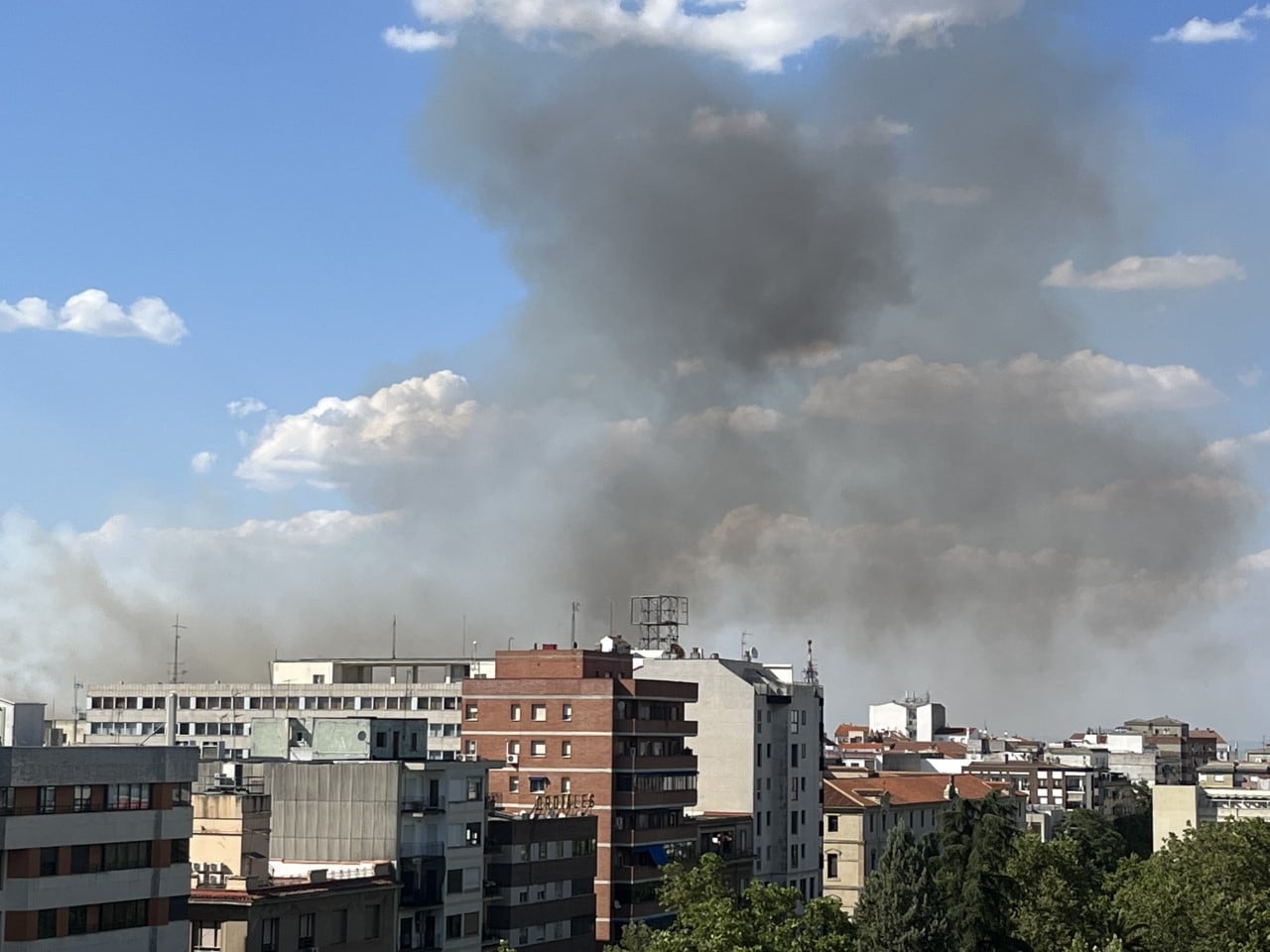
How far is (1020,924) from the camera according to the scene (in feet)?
282

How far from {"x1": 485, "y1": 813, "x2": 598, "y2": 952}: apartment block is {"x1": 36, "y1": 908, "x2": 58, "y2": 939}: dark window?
3227 cm

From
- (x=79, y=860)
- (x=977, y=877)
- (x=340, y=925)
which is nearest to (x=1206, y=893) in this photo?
(x=977, y=877)

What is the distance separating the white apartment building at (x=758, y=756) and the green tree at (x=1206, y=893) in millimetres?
33783

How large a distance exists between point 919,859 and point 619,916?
30416mm

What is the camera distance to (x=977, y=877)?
280 ft

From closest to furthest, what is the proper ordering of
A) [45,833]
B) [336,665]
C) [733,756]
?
1. [45,833]
2. [733,756]
3. [336,665]

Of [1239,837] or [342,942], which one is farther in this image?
[1239,837]

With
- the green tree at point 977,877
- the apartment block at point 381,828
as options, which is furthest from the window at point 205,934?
the green tree at point 977,877

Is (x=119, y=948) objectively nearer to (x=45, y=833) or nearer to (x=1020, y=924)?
A: (x=45, y=833)

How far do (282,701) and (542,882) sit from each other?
79558 millimetres

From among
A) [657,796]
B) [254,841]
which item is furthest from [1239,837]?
[254,841]

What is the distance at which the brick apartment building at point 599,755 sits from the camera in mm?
105500

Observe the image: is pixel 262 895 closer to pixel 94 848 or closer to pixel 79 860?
pixel 94 848

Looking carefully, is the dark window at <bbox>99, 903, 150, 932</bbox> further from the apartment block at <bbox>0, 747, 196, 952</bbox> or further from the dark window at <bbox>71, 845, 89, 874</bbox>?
the dark window at <bbox>71, 845, 89, 874</bbox>
